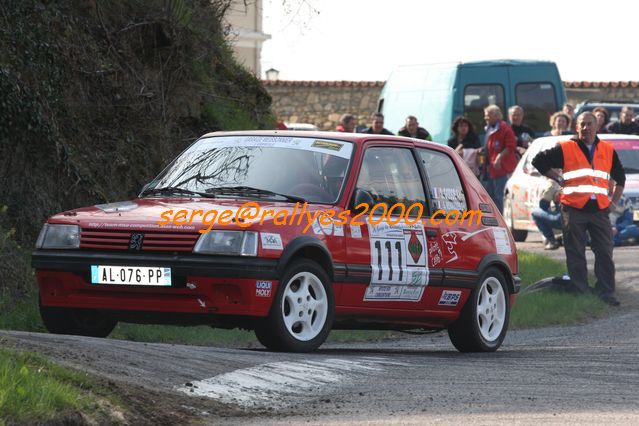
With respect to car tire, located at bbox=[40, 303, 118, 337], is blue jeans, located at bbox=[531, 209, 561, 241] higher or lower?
lower

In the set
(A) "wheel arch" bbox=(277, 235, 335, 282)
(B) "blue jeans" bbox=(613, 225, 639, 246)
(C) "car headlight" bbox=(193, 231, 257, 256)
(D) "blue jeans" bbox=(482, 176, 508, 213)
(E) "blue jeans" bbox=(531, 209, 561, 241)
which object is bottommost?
(B) "blue jeans" bbox=(613, 225, 639, 246)

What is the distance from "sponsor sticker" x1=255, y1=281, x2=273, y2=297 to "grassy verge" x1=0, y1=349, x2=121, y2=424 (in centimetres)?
244

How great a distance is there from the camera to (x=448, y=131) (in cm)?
2970

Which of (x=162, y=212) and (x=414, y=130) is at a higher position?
(x=162, y=212)

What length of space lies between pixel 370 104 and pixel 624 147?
21670 mm

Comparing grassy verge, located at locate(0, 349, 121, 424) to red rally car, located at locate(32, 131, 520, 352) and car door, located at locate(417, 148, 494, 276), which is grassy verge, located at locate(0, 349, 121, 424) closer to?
red rally car, located at locate(32, 131, 520, 352)

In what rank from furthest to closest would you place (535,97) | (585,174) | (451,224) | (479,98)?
1. (535,97)
2. (479,98)
3. (585,174)
4. (451,224)

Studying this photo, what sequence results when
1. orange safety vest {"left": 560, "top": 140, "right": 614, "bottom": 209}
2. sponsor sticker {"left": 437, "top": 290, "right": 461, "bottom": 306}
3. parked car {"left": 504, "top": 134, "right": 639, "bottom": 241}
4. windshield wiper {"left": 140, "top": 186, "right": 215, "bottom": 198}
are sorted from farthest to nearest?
parked car {"left": 504, "top": 134, "right": 639, "bottom": 241} → orange safety vest {"left": 560, "top": 140, "right": 614, "bottom": 209} → sponsor sticker {"left": 437, "top": 290, "right": 461, "bottom": 306} → windshield wiper {"left": 140, "top": 186, "right": 215, "bottom": 198}

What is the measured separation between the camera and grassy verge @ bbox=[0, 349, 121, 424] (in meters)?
6.80

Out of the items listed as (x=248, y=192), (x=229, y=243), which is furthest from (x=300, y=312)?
(x=248, y=192)

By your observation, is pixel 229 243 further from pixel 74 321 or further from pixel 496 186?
pixel 496 186

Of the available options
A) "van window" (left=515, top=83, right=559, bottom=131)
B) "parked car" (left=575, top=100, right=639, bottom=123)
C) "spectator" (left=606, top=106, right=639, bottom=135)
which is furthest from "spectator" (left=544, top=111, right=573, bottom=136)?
"parked car" (left=575, top=100, right=639, bottom=123)

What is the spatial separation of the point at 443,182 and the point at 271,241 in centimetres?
255

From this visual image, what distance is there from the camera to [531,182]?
943 inches
